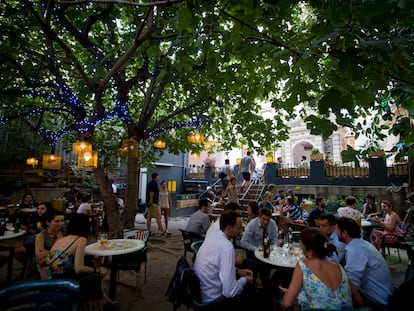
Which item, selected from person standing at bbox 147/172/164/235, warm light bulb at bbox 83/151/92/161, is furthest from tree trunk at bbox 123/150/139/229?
person standing at bbox 147/172/164/235

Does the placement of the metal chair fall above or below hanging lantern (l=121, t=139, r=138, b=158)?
below

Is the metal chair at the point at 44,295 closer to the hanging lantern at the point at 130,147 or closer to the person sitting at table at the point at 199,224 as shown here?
the person sitting at table at the point at 199,224

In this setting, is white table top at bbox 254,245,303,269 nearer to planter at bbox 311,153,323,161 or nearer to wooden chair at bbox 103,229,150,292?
wooden chair at bbox 103,229,150,292

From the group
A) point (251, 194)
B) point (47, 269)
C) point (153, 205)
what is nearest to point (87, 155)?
point (47, 269)

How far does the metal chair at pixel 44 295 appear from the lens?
5.86 ft

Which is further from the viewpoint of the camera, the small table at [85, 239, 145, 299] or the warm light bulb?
the warm light bulb

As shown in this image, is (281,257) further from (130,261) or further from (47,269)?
(47,269)

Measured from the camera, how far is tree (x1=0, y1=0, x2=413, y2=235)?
5.04ft

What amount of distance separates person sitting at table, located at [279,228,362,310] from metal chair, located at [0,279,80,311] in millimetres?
1828

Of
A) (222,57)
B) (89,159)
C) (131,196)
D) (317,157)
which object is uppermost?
(222,57)

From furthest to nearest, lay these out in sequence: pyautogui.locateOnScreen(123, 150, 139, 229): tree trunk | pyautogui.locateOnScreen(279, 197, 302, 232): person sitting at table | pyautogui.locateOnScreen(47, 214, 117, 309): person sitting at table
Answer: pyautogui.locateOnScreen(279, 197, 302, 232): person sitting at table → pyautogui.locateOnScreen(123, 150, 139, 229): tree trunk → pyautogui.locateOnScreen(47, 214, 117, 309): person sitting at table

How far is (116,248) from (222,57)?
10.7 feet

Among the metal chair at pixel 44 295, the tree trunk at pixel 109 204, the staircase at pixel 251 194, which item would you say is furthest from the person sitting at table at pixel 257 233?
the staircase at pixel 251 194

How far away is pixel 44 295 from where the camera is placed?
189 cm
